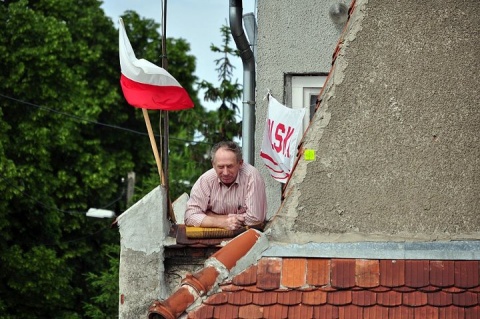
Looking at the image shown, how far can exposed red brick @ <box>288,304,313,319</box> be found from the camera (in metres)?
9.76

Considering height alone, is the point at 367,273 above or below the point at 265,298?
above

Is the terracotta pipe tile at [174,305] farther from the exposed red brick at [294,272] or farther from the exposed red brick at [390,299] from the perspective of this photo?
the exposed red brick at [390,299]

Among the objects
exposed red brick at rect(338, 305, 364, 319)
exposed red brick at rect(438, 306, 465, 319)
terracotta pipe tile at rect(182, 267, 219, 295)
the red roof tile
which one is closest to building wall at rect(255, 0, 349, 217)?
terracotta pipe tile at rect(182, 267, 219, 295)

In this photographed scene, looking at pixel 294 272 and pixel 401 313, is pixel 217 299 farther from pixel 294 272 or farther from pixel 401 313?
pixel 401 313

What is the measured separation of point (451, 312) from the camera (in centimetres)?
955

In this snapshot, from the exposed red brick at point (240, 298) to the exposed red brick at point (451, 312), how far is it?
1.34m

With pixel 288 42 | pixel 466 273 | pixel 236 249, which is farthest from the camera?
pixel 288 42

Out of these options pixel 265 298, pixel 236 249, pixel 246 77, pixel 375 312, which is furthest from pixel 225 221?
pixel 246 77

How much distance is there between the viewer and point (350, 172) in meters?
10.2

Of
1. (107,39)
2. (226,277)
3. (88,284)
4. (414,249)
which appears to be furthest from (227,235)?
Answer: (107,39)

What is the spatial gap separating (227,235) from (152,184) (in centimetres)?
1872

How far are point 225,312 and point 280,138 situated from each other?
584cm

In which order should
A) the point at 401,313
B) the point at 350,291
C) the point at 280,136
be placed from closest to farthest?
the point at 401,313 → the point at 350,291 → the point at 280,136

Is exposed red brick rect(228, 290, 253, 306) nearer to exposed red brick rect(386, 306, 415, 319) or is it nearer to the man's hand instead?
exposed red brick rect(386, 306, 415, 319)
